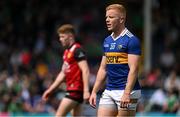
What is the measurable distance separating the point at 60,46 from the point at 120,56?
502 inches

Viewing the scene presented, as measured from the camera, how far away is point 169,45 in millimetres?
21953

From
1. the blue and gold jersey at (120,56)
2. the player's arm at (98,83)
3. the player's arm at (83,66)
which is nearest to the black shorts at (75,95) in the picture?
the player's arm at (83,66)

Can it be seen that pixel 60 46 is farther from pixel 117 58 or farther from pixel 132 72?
pixel 132 72

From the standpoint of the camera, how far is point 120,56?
29.9 feet

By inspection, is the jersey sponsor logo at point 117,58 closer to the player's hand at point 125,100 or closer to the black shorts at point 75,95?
the player's hand at point 125,100

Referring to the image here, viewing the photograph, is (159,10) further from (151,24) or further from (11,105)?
(11,105)

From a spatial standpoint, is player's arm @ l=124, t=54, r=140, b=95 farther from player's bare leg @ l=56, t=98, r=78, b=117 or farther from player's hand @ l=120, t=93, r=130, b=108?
player's bare leg @ l=56, t=98, r=78, b=117

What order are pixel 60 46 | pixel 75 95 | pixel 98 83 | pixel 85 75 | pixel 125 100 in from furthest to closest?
pixel 60 46
pixel 75 95
pixel 85 75
pixel 98 83
pixel 125 100

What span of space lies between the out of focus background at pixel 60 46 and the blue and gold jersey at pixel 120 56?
8.91m

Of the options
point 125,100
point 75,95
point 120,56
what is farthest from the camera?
point 75,95

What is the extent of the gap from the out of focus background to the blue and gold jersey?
8.91 m

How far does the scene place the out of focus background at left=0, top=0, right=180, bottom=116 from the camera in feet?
60.5

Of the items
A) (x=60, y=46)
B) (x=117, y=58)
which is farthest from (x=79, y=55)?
(x=60, y=46)

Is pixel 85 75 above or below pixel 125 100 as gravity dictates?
below
